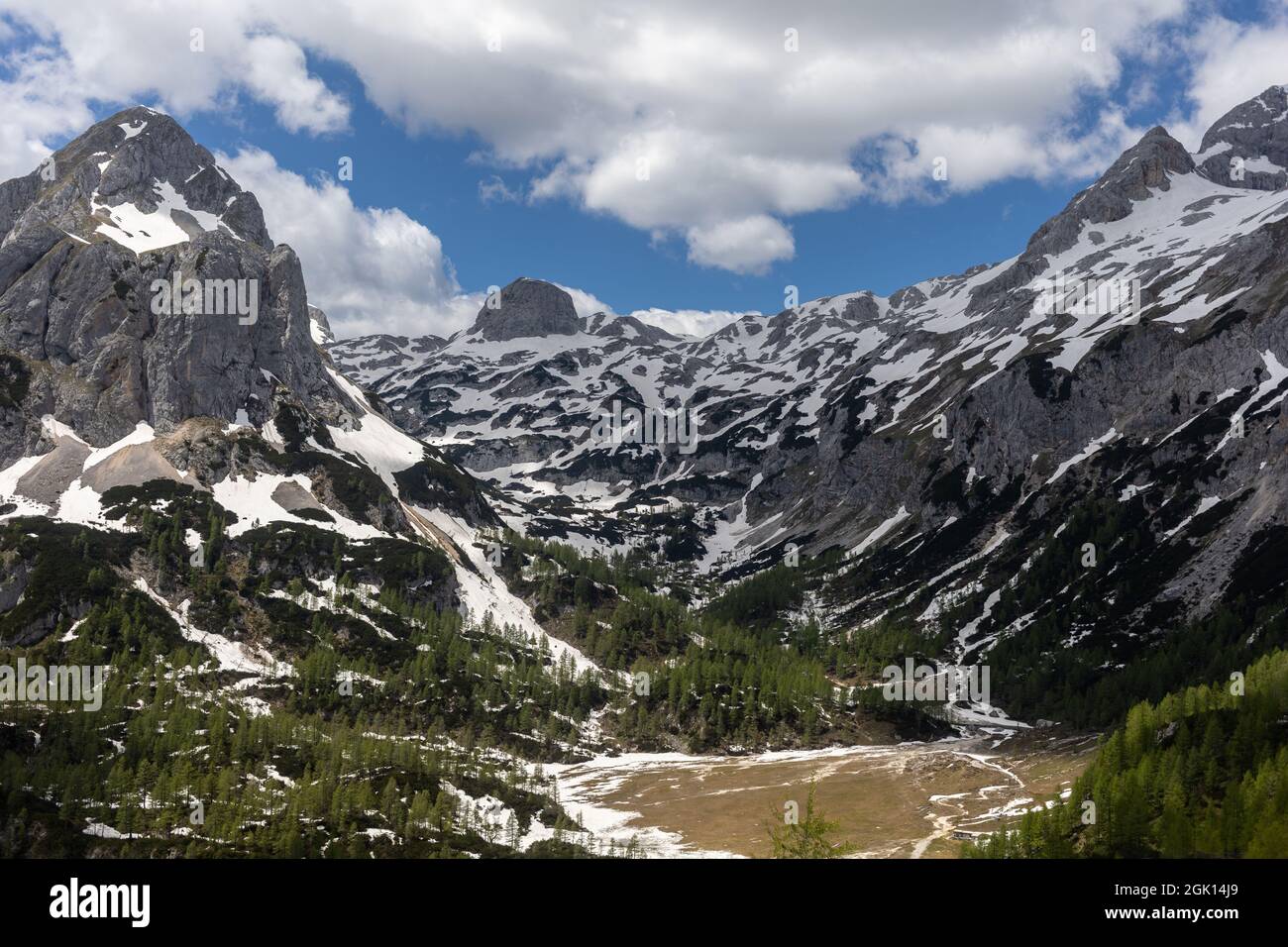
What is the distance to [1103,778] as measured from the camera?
101 metres

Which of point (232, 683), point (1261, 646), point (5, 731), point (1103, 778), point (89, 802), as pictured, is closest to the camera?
point (1103, 778)

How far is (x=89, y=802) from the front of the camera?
120 m

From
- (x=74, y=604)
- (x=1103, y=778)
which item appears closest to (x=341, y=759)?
(x=74, y=604)

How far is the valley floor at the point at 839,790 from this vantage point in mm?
122812

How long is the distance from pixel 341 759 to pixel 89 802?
36.5 meters

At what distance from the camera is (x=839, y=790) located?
151 meters

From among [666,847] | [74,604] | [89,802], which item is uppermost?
[74,604]

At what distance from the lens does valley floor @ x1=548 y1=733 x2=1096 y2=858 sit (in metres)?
123
